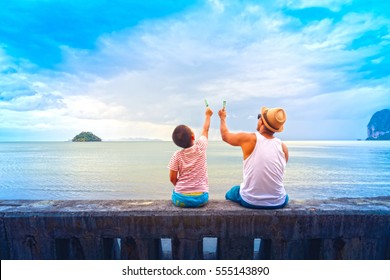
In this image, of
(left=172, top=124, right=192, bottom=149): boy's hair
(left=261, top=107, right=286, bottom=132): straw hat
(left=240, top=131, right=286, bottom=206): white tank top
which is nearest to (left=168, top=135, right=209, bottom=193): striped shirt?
(left=172, top=124, right=192, bottom=149): boy's hair

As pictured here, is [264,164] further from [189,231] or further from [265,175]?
[189,231]

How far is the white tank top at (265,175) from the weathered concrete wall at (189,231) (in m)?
0.21

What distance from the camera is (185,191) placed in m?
3.13

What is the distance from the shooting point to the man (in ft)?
9.77

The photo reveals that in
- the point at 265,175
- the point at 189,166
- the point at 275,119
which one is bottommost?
the point at 265,175

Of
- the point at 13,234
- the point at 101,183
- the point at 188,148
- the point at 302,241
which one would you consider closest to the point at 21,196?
the point at 101,183

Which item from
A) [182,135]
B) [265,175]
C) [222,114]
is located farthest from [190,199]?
[222,114]

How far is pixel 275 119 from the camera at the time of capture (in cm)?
306

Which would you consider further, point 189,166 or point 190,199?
point 189,166

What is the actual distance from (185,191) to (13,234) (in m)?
2.05

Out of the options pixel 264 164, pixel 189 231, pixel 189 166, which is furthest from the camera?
pixel 189 166

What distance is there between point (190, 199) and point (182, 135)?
83cm

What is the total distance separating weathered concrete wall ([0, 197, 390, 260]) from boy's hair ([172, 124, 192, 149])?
2.82ft

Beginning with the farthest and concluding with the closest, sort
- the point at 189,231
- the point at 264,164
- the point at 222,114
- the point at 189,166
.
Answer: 1. the point at 222,114
2. the point at 189,166
3. the point at 264,164
4. the point at 189,231
